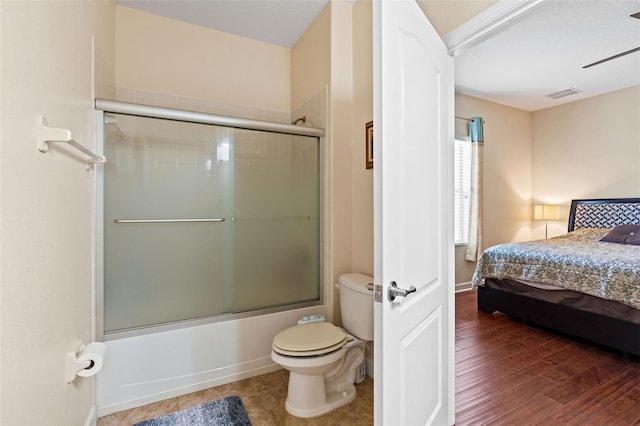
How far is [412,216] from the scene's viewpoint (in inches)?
47.3

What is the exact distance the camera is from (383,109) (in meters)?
1.03

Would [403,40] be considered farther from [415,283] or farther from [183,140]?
[183,140]

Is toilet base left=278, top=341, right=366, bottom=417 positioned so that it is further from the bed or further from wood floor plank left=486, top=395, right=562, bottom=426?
the bed

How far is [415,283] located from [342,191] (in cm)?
117

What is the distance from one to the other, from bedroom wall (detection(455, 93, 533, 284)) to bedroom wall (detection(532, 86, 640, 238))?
0.19 meters

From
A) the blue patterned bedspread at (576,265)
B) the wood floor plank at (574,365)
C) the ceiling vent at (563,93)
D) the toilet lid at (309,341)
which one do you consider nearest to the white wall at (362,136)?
the toilet lid at (309,341)

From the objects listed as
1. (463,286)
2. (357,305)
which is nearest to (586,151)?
(463,286)

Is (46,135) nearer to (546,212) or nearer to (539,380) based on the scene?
(539,380)

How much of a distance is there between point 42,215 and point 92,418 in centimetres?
125

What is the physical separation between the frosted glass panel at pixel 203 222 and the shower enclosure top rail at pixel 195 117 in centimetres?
5

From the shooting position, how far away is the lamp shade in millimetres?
4543

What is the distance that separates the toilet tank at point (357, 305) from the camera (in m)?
1.84

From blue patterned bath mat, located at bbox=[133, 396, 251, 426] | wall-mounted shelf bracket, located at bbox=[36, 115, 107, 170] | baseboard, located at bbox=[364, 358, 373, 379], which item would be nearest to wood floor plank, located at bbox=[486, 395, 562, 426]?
baseboard, located at bbox=[364, 358, 373, 379]

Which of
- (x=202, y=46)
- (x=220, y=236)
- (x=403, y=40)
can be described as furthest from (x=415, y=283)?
(x=202, y=46)
